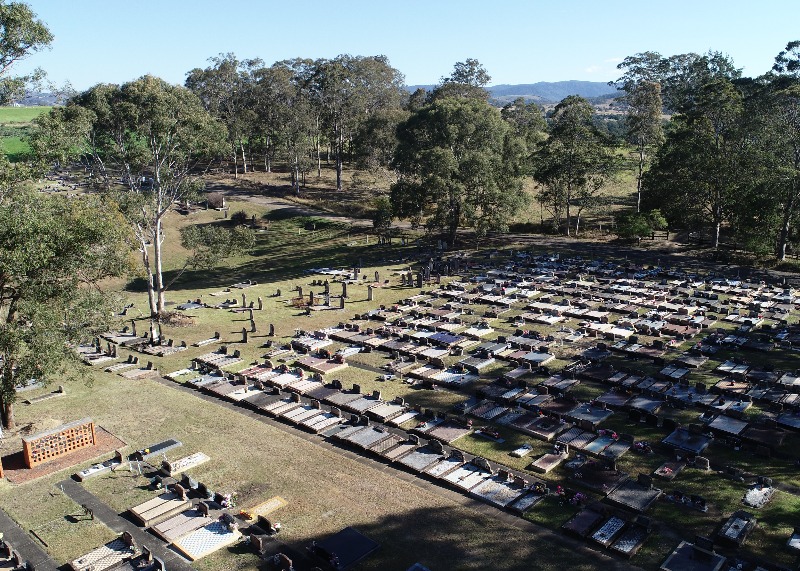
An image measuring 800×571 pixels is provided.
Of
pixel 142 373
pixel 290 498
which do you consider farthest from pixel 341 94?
pixel 290 498

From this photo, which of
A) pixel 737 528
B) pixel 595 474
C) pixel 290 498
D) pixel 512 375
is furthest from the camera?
pixel 512 375

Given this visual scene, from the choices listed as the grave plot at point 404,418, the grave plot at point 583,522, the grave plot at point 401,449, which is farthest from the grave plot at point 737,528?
the grave plot at point 404,418

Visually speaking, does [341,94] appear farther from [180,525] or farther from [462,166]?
[180,525]

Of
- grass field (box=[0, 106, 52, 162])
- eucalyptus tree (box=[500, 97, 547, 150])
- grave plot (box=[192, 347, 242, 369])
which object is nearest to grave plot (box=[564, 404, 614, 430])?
grave plot (box=[192, 347, 242, 369])

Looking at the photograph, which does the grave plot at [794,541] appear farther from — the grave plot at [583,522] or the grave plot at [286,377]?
the grave plot at [286,377]

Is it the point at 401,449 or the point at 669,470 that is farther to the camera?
Answer: the point at 401,449

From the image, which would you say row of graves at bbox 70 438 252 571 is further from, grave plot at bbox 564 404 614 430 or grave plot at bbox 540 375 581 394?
grave plot at bbox 540 375 581 394
